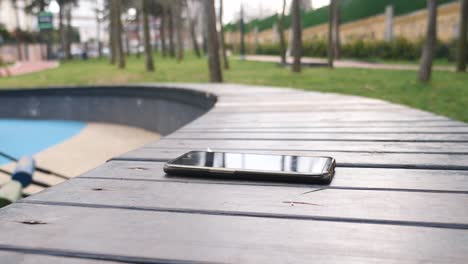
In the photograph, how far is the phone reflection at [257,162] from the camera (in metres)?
1.72

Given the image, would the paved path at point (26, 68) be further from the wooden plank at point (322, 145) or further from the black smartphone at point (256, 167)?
the black smartphone at point (256, 167)

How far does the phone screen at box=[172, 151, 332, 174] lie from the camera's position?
1719mm

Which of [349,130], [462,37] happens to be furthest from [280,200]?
[462,37]

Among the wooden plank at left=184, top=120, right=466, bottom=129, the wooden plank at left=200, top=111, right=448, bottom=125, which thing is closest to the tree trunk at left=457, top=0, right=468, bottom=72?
the wooden plank at left=200, top=111, right=448, bottom=125

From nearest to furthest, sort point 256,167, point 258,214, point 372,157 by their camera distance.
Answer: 1. point 258,214
2. point 256,167
3. point 372,157

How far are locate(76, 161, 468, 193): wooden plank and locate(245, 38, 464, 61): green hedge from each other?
69.8ft

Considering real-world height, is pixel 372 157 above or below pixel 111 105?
above

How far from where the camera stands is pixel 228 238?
3.93 feet

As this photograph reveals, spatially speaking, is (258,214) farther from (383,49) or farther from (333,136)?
(383,49)

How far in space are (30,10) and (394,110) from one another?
42.0 m

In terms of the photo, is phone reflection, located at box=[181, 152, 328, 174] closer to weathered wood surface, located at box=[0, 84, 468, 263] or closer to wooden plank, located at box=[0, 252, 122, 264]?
weathered wood surface, located at box=[0, 84, 468, 263]

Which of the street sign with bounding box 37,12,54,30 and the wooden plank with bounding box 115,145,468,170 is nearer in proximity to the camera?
the wooden plank with bounding box 115,145,468,170

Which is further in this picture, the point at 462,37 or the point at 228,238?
the point at 462,37

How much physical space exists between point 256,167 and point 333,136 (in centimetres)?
Result: 112
